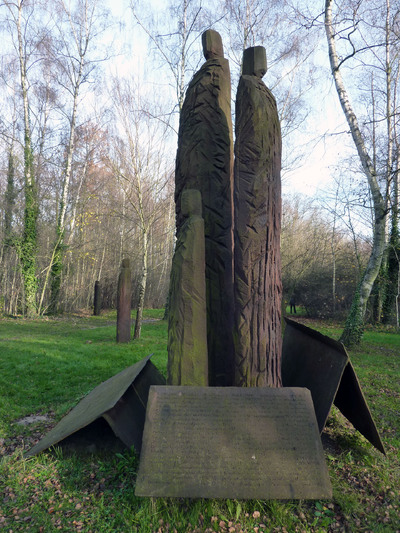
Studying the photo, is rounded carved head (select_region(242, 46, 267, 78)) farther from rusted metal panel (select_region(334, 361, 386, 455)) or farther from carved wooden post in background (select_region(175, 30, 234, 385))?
rusted metal panel (select_region(334, 361, 386, 455))

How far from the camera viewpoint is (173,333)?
11.7 feet

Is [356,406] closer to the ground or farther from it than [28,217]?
closer to the ground

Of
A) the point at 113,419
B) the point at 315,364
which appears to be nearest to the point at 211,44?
the point at 315,364

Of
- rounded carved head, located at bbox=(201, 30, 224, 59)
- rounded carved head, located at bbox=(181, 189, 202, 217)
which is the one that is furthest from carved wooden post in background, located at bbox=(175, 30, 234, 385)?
rounded carved head, located at bbox=(181, 189, 202, 217)

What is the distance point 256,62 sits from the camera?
4055 mm

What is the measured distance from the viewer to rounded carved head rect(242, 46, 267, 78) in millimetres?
4055

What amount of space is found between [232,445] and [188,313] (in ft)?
4.15

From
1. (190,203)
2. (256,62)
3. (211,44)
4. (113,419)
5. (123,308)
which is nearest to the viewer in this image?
(113,419)

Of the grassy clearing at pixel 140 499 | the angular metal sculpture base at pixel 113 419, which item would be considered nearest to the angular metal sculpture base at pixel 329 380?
the grassy clearing at pixel 140 499

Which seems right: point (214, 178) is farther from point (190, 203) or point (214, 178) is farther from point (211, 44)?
point (211, 44)

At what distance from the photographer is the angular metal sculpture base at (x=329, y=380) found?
3424 mm

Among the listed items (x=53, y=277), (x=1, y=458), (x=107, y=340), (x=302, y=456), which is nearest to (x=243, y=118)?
(x=302, y=456)

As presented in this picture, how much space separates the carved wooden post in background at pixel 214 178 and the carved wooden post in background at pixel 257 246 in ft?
1.93

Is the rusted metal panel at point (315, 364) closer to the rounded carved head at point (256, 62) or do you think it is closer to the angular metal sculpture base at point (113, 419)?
the angular metal sculpture base at point (113, 419)
